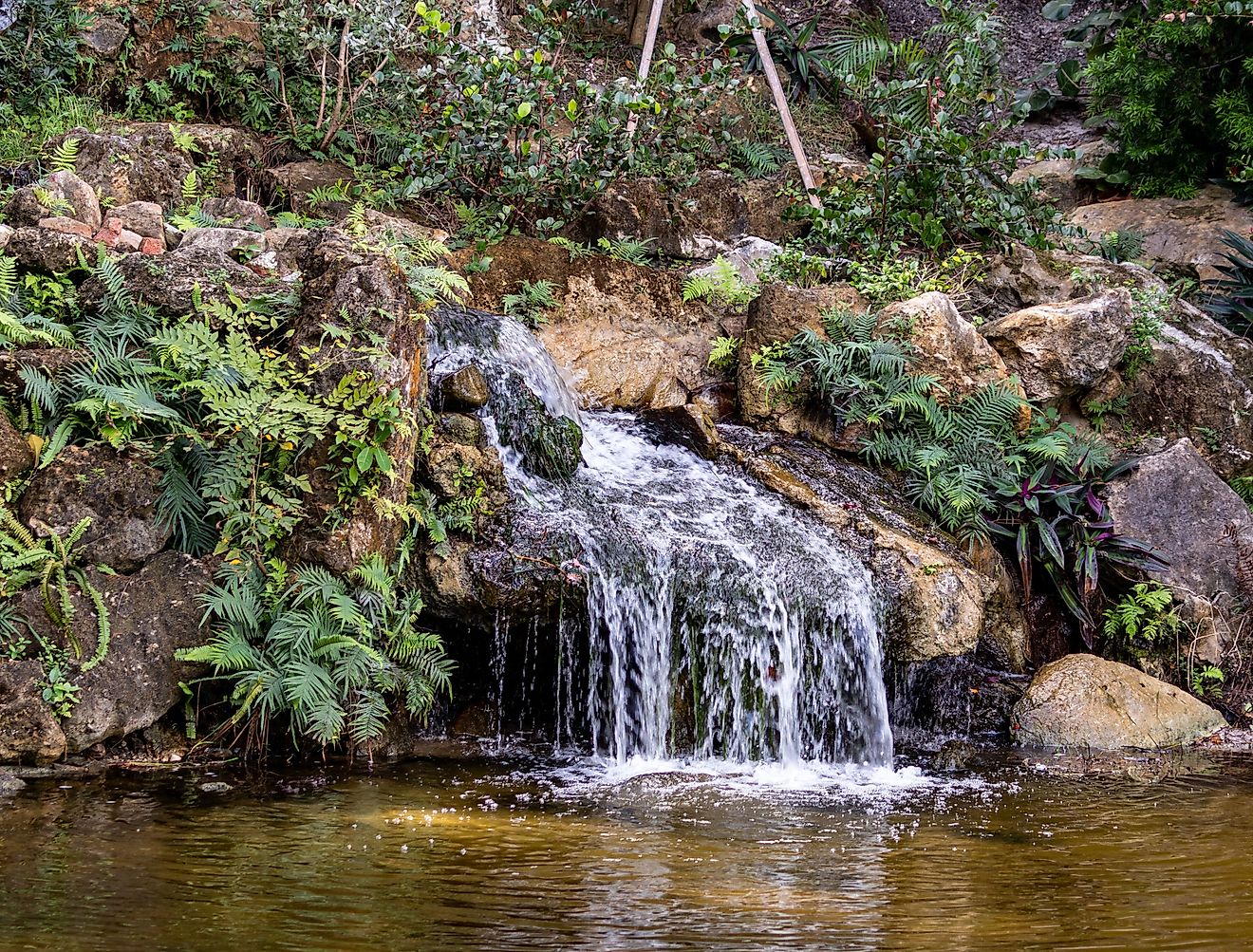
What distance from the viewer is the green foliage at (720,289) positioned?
32.7ft

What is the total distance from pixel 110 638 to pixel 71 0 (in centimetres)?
834

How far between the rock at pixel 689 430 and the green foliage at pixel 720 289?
1.60m

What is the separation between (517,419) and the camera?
7688 millimetres

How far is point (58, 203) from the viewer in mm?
7035

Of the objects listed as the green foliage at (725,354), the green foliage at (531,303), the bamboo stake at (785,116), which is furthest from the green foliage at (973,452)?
the bamboo stake at (785,116)

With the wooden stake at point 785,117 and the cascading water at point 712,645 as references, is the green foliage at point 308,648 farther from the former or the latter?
the wooden stake at point 785,117

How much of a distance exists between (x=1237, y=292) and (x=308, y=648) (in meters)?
9.86

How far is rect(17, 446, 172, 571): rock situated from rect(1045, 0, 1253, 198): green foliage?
11.0 metres

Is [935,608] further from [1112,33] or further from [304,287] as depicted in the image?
[1112,33]

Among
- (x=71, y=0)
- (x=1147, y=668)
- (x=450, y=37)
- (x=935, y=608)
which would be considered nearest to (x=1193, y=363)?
(x=1147, y=668)

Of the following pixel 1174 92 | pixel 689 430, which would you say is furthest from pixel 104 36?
pixel 1174 92

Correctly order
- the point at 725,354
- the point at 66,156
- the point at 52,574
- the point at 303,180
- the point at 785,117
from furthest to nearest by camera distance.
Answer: the point at 785,117, the point at 303,180, the point at 725,354, the point at 66,156, the point at 52,574

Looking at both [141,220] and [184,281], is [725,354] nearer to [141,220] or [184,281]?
[184,281]

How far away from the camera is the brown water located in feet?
11.8
